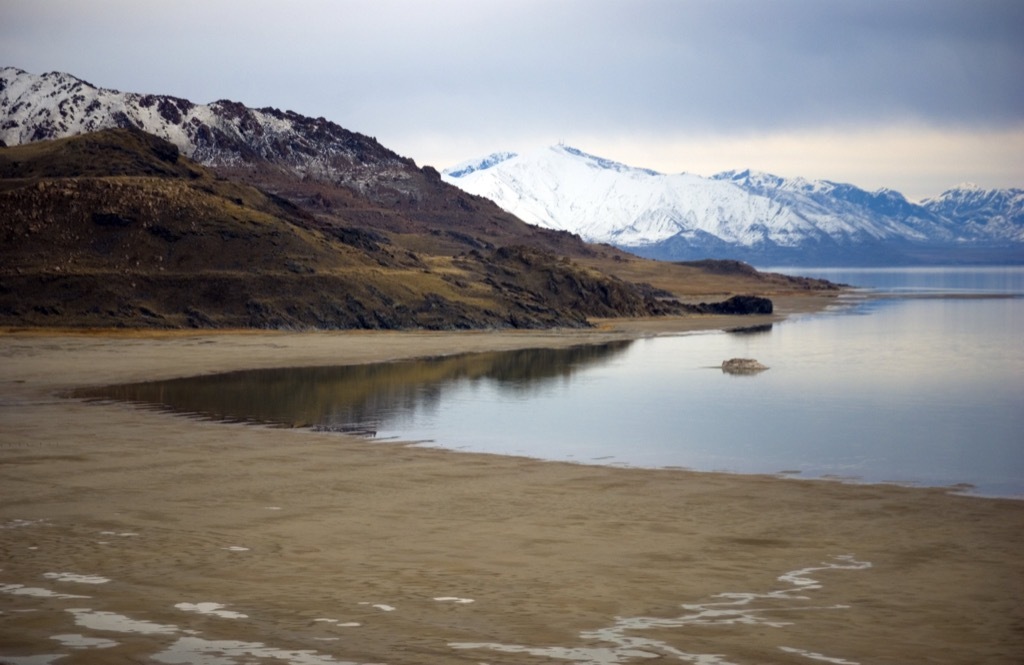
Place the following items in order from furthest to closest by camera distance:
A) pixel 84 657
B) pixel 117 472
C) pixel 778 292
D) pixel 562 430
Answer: pixel 778 292 < pixel 562 430 < pixel 117 472 < pixel 84 657

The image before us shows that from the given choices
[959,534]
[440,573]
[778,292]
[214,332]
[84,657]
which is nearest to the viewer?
[84,657]

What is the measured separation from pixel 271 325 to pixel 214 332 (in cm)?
437

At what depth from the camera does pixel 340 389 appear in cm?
4547

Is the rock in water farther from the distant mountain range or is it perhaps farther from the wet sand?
the distant mountain range

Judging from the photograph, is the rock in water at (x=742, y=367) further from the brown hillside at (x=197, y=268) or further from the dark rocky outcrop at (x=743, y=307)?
the dark rocky outcrop at (x=743, y=307)

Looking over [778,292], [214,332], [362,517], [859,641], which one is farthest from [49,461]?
[778,292]

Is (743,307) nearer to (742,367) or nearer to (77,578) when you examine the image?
(742,367)

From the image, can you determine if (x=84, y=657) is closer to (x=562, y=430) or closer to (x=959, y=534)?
(x=959, y=534)

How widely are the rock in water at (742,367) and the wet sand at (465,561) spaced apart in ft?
85.5

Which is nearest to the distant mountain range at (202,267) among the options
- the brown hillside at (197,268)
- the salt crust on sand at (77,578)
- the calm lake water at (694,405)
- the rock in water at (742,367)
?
the brown hillside at (197,268)

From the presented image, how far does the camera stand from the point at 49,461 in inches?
1033

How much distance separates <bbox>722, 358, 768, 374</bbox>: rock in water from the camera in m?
53.0

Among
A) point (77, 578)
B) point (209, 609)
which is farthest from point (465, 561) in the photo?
point (77, 578)

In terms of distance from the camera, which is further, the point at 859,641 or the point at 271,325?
Result: the point at 271,325
